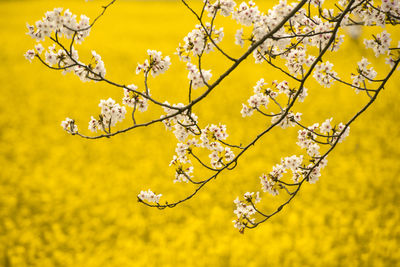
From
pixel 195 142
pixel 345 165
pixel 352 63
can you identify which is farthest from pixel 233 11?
pixel 352 63

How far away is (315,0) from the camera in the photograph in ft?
12.3

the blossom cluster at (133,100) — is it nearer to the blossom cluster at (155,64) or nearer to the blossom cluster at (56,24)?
the blossom cluster at (155,64)

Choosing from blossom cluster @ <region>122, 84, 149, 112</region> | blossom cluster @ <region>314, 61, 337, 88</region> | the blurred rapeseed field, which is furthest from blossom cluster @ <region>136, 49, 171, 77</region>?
the blurred rapeseed field

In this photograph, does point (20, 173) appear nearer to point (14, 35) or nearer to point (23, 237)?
point (23, 237)

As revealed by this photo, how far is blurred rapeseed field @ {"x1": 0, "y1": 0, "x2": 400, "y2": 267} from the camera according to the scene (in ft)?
18.8

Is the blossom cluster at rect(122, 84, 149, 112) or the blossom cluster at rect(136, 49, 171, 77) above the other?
the blossom cluster at rect(136, 49, 171, 77)

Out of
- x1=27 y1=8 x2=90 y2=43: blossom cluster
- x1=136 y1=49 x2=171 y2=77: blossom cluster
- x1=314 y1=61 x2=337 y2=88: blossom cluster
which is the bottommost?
x1=27 y1=8 x2=90 y2=43: blossom cluster

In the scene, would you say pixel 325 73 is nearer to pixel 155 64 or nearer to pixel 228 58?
pixel 228 58

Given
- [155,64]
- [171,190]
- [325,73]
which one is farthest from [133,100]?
[171,190]

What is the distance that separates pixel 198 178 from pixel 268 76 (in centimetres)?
596

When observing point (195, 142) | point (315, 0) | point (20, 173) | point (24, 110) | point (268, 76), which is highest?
point (268, 76)

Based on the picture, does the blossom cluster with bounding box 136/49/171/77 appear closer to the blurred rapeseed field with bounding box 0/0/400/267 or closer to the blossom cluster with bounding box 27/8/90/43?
the blossom cluster with bounding box 27/8/90/43

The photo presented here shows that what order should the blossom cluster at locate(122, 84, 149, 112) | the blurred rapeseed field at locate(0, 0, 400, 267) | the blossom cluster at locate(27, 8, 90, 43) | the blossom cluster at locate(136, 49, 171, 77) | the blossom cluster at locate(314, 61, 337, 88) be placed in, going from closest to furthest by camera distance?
the blossom cluster at locate(27, 8, 90, 43), the blossom cluster at locate(136, 49, 171, 77), the blossom cluster at locate(122, 84, 149, 112), the blossom cluster at locate(314, 61, 337, 88), the blurred rapeseed field at locate(0, 0, 400, 267)

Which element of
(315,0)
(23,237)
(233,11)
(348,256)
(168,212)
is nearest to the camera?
(233,11)
